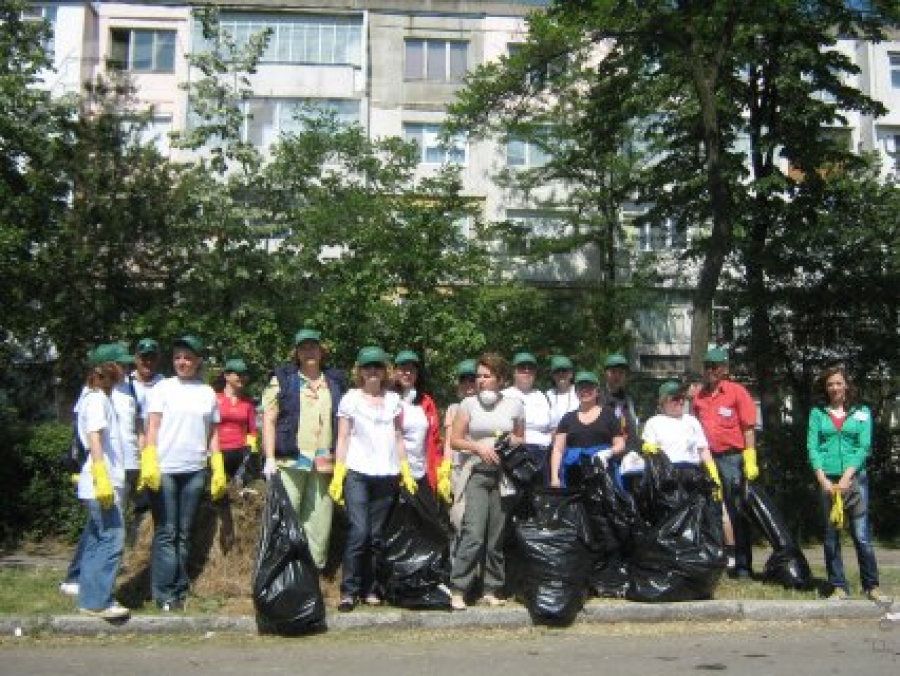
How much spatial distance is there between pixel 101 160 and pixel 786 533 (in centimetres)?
1264

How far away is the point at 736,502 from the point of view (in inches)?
329

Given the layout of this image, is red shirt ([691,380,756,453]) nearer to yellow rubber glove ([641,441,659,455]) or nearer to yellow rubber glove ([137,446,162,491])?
yellow rubber glove ([641,441,659,455])

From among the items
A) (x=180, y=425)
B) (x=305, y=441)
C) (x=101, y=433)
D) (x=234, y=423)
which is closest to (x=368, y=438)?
(x=305, y=441)

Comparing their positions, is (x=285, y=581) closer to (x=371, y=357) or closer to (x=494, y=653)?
(x=494, y=653)

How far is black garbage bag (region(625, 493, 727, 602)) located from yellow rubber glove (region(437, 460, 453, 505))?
61.5 inches

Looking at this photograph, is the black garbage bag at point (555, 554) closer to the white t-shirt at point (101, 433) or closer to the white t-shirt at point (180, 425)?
the white t-shirt at point (180, 425)

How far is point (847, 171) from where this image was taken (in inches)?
641

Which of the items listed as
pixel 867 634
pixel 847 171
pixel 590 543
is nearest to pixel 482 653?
pixel 590 543

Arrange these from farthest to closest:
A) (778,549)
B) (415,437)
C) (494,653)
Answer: (778,549) → (415,437) → (494,653)

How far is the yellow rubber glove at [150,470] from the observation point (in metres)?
6.70

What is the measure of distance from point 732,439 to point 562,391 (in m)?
1.62

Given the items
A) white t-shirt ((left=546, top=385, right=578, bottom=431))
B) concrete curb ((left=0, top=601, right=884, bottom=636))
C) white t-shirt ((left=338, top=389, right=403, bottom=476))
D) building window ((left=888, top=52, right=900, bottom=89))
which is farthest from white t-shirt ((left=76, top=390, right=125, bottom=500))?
building window ((left=888, top=52, right=900, bottom=89))

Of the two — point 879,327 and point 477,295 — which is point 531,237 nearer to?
point 477,295

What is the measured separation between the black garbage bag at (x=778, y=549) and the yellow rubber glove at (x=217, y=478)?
4.58 metres
